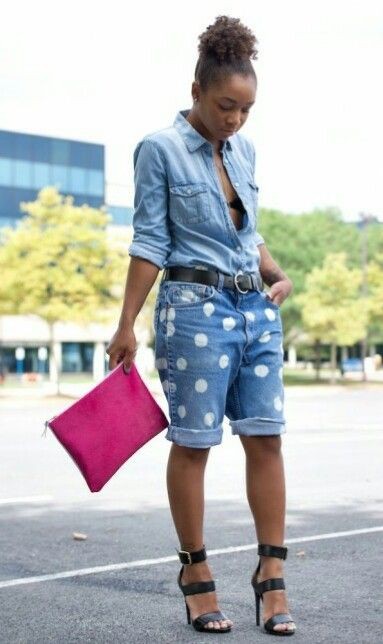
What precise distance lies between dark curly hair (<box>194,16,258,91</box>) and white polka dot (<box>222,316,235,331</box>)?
0.79 meters

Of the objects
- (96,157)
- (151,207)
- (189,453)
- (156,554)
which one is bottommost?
(156,554)

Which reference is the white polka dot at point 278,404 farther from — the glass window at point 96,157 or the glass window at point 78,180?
the glass window at point 96,157

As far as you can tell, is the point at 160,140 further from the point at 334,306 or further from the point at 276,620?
the point at 334,306

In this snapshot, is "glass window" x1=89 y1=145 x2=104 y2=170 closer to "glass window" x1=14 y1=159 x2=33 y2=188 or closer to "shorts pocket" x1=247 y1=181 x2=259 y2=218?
"glass window" x1=14 y1=159 x2=33 y2=188

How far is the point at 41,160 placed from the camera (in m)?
71.9

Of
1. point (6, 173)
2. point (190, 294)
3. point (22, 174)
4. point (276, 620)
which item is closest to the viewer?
point (276, 620)

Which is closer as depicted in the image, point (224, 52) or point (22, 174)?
point (224, 52)

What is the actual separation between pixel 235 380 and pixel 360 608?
98cm

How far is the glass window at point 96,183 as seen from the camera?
74125 millimetres

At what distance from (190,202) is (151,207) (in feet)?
0.45

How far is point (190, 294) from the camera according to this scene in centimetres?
393

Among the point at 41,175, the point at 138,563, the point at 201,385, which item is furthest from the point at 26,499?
the point at 41,175

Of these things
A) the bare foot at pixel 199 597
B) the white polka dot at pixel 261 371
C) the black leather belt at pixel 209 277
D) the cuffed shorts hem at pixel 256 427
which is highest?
the black leather belt at pixel 209 277

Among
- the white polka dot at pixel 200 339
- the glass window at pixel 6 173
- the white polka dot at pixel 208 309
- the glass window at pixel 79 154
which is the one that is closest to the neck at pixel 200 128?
the white polka dot at pixel 208 309
